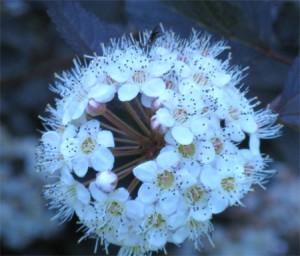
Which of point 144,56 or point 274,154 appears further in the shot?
point 274,154

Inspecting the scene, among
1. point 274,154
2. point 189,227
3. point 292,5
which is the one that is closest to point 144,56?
point 189,227

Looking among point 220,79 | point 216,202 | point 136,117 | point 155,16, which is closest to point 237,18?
point 155,16

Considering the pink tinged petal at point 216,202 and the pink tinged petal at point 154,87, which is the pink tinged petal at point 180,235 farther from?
the pink tinged petal at point 154,87

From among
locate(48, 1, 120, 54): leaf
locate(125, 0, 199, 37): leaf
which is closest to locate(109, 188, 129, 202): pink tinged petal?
locate(48, 1, 120, 54): leaf

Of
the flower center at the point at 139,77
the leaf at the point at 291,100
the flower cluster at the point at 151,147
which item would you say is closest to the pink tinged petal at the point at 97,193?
the flower cluster at the point at 151,147

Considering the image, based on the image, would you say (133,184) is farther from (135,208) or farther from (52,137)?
(52,137)

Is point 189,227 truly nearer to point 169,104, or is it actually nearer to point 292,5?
point 169,104
